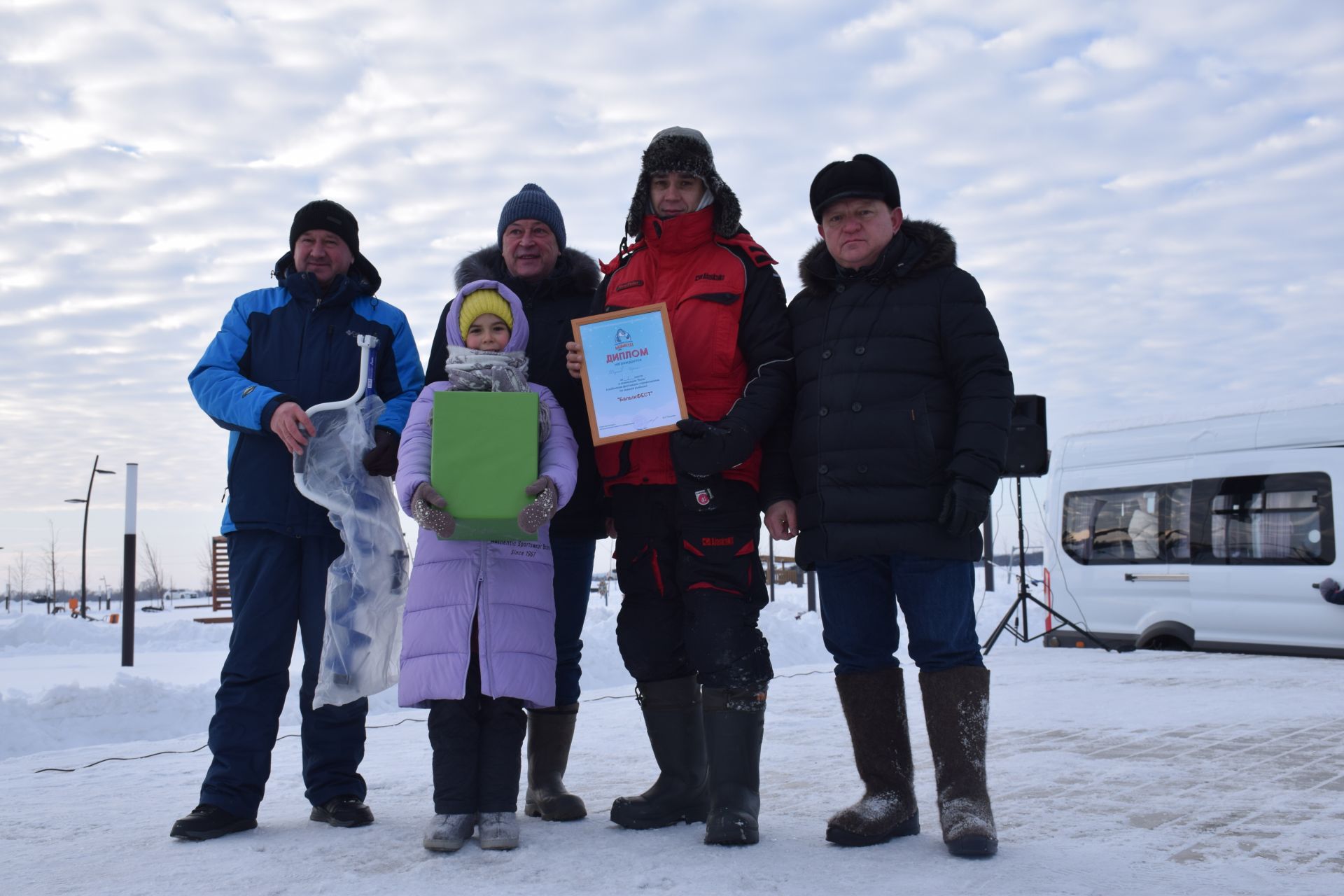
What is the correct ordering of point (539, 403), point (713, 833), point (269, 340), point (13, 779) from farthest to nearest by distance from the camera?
point (13, 779) → point (269, 340) → point (539, 403) → point (713, 833)

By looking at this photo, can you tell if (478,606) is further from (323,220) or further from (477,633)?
(323,220)

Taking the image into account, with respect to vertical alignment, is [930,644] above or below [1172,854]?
above

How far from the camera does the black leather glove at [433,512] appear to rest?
8.96 ft

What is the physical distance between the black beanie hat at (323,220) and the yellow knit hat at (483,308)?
26.3 inches

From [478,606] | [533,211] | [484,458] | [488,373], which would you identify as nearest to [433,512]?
[484,458]

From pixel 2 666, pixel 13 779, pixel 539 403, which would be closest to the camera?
pixel 539 403

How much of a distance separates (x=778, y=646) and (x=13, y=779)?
725 cm

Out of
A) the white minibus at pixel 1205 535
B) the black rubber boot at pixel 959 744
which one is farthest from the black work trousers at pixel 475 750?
the white minibus at pixel 1205 535

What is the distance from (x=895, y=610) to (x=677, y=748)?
30.4 inches

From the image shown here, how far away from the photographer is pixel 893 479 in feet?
9.02

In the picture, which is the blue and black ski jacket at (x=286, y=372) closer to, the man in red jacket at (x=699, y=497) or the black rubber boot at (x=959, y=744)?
the man in red jacket at (x=699, y=497)

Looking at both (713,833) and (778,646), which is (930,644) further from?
(778,646)

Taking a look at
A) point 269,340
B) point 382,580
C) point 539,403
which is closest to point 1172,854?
point 539,403

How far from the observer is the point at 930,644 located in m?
2.74
